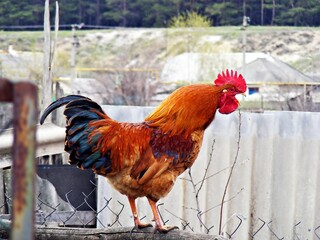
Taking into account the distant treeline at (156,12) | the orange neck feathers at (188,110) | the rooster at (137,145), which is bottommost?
the rooster at (137,145)

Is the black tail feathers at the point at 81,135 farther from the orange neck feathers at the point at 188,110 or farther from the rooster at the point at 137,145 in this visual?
the orange neck feathers at the point at 188,110

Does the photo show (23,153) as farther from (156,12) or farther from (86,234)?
(156,12)

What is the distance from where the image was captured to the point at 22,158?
103 centimetres

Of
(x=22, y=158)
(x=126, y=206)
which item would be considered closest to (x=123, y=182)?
(x=126, y=206)

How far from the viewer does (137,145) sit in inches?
137

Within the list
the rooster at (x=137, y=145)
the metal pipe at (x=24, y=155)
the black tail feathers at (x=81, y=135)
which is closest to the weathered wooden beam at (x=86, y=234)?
the rooster at (x=137, y=145)

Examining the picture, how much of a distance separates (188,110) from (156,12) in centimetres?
6097

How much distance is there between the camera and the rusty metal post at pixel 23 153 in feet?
3.34

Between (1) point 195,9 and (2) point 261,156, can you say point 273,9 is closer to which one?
(1) point 195,9

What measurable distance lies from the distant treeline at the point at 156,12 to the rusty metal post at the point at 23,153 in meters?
36.0

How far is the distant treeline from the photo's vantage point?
43375 millimetres

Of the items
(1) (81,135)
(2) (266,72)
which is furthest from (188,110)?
(2) (266,72)

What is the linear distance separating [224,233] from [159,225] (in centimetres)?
127

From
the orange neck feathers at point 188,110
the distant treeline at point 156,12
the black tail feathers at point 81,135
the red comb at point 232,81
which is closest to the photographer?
the black tail feathers at point 81,135
